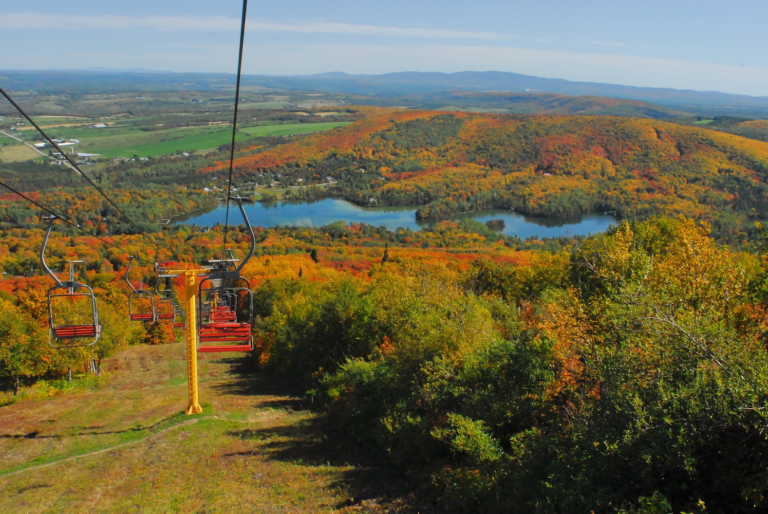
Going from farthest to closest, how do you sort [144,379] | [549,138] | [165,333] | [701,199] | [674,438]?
[549,138] < [701,199] < [165,333] < [144,379] < [674,438]

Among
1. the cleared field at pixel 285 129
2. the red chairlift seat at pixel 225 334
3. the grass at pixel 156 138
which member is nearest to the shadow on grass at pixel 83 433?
the red chairlift seat at pixel 225 334

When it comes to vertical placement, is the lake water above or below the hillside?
below

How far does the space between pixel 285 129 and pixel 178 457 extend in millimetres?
180662

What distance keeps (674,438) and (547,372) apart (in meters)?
4.85

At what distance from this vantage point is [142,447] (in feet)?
53.1

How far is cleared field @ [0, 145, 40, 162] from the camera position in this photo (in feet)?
186

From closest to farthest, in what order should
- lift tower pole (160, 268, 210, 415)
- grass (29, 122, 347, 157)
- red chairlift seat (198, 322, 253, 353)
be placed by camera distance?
red chairlift seat (198, 322, 253, 353)
lift tower pole (160, 268, 210, 415)
grass (29, 122, 347, 157)

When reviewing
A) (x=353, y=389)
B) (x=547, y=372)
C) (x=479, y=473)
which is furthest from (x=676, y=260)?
(x=353, y=389)

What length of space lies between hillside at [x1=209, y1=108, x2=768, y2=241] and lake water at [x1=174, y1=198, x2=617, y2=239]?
13.8ft

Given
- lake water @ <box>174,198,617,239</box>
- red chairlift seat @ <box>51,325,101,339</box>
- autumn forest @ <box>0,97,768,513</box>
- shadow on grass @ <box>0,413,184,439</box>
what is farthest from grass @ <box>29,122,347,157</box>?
red chairlift seat @ <box>51,325,101,339</box>

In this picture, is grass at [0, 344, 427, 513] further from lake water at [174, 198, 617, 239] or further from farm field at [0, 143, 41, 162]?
lake water at [174, 198, 617, 239]

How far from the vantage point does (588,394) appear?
10.0 meters

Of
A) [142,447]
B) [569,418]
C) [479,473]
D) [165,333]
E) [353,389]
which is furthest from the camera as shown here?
[165,333]

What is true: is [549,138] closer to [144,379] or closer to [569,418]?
[144,379]
